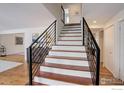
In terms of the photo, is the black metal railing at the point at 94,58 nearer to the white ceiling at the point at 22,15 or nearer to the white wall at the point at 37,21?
the white wall at the point at 37,21

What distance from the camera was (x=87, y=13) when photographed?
3.57 meters

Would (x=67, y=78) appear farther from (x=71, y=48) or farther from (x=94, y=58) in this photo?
(x=71, y=48)

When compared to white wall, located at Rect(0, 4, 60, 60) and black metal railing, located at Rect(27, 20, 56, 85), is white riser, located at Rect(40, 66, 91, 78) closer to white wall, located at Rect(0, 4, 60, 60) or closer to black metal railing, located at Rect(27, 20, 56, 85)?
black metal railing, located at Rect(27, 20, 56, 85)

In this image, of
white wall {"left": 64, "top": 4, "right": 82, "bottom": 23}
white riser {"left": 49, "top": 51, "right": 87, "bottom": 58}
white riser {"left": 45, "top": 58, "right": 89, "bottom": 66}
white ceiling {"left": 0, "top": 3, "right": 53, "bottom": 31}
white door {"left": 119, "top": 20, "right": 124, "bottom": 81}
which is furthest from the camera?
white wall {"left": 64, "top": 4, "right": 82, "bottom": 23}

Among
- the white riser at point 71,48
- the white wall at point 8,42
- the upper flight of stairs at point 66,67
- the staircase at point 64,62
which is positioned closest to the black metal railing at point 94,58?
the staircase at point 64,62

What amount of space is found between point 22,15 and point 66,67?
187 centimetres

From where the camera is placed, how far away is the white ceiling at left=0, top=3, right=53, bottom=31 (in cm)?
286

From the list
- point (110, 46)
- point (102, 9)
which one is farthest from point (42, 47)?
point (110, 46)

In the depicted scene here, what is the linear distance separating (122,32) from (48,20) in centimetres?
214

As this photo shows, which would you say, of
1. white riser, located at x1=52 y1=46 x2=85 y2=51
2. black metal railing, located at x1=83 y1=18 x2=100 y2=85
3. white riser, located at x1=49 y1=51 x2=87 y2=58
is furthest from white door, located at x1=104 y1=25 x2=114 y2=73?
white riser, located at x1=49 y1=51 x2=87 y2=58

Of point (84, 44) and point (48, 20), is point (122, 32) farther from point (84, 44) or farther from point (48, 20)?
point (48, 20)

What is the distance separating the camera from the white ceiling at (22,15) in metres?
2.86

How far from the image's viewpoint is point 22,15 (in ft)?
10.7

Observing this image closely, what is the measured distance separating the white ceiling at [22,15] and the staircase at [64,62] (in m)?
0.56
